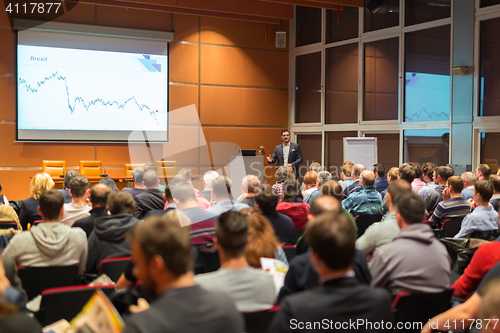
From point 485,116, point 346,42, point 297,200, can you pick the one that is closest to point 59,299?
point 297,200

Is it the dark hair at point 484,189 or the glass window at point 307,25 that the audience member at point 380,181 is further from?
the glass window at point 307,25

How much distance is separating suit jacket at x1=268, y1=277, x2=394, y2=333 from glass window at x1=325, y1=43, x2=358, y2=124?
805cm

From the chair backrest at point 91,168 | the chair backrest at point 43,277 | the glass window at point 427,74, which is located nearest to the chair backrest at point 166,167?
the chair backrest at point 91,168

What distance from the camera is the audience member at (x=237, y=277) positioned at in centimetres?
175

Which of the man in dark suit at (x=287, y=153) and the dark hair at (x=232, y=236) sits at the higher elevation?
the man in dark suit at (x=287, y=153)

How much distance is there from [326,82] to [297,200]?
19.9 ft

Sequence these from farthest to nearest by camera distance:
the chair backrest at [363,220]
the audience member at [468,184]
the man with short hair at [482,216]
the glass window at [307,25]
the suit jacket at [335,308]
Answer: the glass window at [307,25] → the audience member at [468,184] → the chair backrest at [363,220] → the man with short hair at [482,216] → the suit jacket at [335,308]

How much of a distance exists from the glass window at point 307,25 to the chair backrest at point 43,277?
27.9 feet

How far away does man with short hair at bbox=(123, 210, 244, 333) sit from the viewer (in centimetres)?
118

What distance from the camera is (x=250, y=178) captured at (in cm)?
411

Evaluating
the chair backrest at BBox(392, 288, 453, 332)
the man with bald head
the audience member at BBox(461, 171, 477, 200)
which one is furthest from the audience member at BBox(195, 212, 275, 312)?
the audience member at BBox(461, 171, 477, 200)

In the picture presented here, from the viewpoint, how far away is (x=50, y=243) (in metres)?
2.55

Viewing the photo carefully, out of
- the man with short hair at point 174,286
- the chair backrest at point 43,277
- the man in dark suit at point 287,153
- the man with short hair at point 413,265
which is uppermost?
the man in dark suit at point 287,153

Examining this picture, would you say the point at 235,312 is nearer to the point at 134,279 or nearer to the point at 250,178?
the point at 134,279
